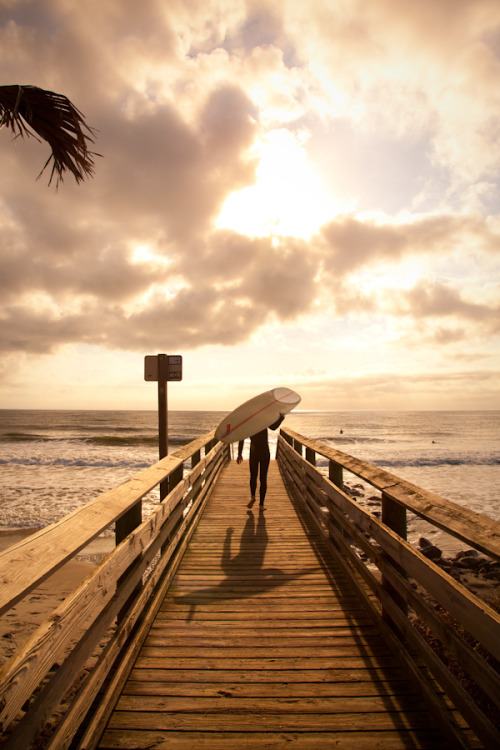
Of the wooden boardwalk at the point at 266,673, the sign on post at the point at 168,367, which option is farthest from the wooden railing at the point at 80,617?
the sign on post at the point at 168,367

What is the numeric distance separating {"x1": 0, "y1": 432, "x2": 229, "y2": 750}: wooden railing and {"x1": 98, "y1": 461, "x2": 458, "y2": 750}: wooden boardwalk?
17cm

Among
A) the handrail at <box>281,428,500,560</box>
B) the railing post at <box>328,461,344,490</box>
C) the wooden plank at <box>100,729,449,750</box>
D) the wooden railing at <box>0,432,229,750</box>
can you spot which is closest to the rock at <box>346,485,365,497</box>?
the railing post at <box>328,461,344,490</box>

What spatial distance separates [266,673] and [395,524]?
138cm

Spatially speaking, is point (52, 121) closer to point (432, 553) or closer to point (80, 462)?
point (432, 553)

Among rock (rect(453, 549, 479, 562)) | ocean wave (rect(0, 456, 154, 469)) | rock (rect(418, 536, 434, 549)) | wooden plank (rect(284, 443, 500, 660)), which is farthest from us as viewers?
ocean wave (rect(0, 456, 154, 469))

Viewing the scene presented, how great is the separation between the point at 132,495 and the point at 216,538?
123 inches

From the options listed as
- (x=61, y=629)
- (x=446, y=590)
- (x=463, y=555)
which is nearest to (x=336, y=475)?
(x=446, y=590)

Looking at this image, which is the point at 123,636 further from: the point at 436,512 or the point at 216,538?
the point at 216,538

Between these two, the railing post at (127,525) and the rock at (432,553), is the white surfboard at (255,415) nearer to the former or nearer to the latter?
the railing post at (127,525)

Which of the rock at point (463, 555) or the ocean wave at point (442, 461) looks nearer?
the rock at point (463, 555)

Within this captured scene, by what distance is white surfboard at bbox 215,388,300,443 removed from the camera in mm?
6961

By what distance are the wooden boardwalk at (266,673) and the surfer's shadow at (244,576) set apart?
2cm

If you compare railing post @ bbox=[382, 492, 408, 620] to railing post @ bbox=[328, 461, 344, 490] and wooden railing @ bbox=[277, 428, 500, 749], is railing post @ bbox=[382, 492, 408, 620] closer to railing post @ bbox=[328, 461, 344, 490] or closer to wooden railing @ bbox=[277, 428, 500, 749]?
wooden railing @ bbox=[277, 428, 500, 749]

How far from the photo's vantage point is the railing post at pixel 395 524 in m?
2.80
